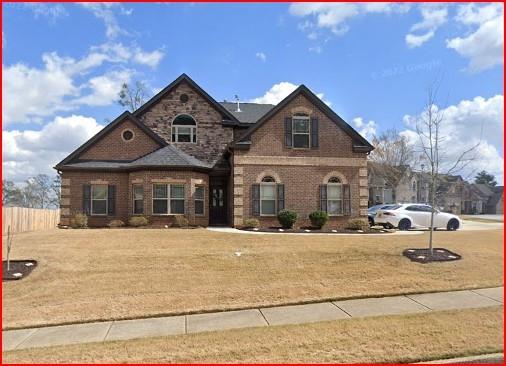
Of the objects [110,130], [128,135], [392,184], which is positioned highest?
[110,130]

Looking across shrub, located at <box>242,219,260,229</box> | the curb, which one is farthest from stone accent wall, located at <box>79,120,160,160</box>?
the curb

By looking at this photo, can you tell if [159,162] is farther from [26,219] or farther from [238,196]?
[26,219]

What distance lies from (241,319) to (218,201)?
15.3 metres

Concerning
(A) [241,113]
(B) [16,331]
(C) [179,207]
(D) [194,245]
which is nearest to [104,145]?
(C) [179,207]

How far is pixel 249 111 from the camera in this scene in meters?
26.6

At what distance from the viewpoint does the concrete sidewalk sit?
7.41 metres

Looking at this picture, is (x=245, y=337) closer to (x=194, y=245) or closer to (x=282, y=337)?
(x=282, y=337)

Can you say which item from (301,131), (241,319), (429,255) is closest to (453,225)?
(301,131)

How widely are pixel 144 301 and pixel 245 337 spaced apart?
10.6 feet

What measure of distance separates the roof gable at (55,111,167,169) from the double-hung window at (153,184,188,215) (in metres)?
2.90

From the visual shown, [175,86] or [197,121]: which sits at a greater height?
[175,86]

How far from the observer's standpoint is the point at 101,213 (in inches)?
841

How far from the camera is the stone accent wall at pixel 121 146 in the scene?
72.0ft

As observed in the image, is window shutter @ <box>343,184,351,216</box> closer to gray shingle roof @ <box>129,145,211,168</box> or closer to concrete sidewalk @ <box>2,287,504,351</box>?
gray shingle roof @ <box>129,145,211,168</box>
